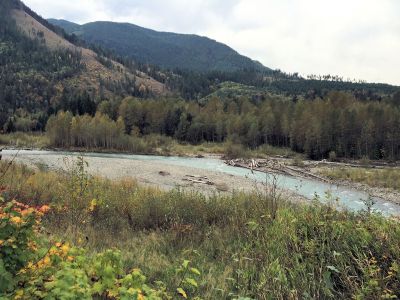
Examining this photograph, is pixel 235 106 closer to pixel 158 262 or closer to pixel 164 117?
pixel 164 117

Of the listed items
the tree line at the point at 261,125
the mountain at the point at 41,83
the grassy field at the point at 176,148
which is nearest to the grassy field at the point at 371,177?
the tree line at the point at 261,125

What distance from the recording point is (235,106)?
311ft

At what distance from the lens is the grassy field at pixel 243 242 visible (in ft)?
15.7

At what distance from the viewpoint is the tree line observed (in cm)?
6256

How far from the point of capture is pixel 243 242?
24.0ft

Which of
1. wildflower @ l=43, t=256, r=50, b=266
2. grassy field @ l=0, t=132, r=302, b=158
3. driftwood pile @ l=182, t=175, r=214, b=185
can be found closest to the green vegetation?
grassy field @ l=0, t=132, r=302, b=158

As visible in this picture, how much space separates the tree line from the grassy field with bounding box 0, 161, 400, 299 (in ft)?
186

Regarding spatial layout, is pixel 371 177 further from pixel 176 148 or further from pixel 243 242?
pixel 176 148

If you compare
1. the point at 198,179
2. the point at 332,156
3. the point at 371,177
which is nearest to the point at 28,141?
the point at 198,179

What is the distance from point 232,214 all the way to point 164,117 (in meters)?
80.5

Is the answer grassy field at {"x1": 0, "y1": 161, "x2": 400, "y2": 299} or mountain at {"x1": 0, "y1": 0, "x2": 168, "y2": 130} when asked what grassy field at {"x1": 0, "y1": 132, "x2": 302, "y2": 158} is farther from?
grassy field at {"x1": 0, "y1": 161, "x2": 400, "y2": 299}

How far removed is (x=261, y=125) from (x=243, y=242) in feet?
238

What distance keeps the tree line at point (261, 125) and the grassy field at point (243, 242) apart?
2234 inches

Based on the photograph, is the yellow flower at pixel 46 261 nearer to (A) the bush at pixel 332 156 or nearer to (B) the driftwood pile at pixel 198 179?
(B) the driftwood pile at pixel 198 179
